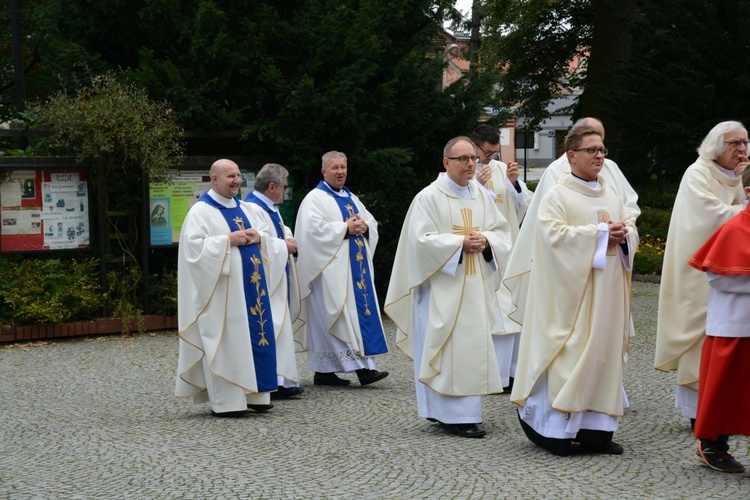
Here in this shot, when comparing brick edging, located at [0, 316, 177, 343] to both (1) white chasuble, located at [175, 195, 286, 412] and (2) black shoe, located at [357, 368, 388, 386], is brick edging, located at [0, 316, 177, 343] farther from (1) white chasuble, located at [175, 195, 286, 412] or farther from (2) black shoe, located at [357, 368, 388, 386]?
(1) white chasuble, located at [175, 195, 286, 412]

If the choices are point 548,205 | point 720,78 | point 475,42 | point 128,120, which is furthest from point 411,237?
point 475,42

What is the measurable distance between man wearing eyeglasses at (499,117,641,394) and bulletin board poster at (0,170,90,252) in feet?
19.5

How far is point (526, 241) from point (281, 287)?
7.08 ft

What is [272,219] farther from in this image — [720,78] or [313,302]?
[720,78]

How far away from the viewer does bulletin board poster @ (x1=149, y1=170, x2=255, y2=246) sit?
12898 millimetres

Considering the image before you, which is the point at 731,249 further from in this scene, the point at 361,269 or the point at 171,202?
the point at 171,202

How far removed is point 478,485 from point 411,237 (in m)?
2.28

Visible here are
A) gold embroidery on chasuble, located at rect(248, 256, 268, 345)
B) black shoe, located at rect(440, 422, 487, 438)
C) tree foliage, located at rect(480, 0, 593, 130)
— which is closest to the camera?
black shoe, located at rect(440, 422, 487, 438)

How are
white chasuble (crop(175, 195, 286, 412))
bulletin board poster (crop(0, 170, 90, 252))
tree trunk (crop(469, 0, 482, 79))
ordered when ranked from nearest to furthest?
white chasuble (crop(175, 195, 286, 412)) → bulletin board poster (crop(0, 170, 90, 252)) → tree trunk (crop(469, 0, 482, 79))

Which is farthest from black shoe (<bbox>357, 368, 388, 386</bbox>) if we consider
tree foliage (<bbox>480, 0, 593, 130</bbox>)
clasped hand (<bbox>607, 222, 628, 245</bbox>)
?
tree foliage (<bbox>480, 0, 593, 130</bbox>)

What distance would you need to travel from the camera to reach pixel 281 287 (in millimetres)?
9109

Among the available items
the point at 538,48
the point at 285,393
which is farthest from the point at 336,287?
the point at 538,48

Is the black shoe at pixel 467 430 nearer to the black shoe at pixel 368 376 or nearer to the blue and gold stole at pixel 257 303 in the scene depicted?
the blue and gold stole at pixel 257 303

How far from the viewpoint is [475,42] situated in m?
33.2
